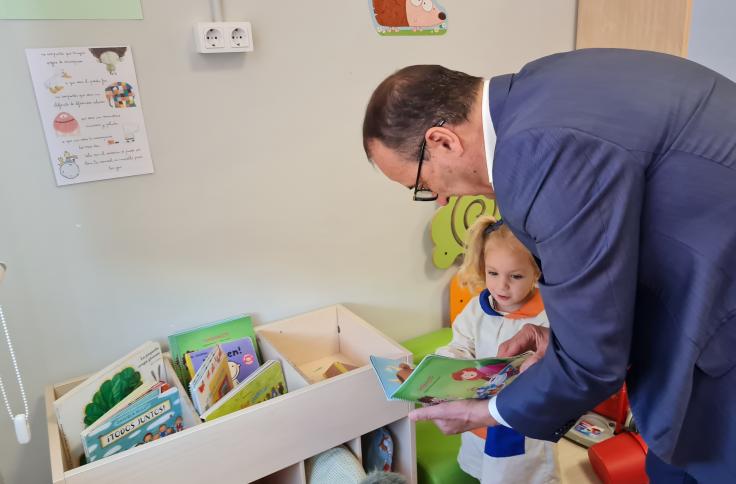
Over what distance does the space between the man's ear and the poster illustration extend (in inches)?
30.7

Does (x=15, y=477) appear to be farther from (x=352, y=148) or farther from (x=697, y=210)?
(x=697, y=210)

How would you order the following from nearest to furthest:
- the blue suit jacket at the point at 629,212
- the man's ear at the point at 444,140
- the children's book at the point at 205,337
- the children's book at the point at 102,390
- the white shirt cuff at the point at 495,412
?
the blue suit jacket at the point at 629,212 < the man's ear at the point at 444,140 < the white shirt cuff at the point at 495,412 < the children's book at the point at 102,390 < the children's book at the point at 205,337

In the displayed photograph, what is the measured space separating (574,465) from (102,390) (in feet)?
4.04

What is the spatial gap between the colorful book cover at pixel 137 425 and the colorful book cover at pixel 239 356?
19 centimetres

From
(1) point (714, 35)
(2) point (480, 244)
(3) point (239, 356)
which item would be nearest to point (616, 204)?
(2) point (480, 244)

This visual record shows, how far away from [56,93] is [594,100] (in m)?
1.07

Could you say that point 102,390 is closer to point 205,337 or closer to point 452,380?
point 205,337

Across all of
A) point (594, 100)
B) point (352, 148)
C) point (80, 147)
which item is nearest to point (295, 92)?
point (352, 148)

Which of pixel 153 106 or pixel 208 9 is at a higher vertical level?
pixel 208 9

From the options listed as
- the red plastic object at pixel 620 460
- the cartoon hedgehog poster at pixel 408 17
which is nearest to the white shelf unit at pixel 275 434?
the red plastic object at pixel 620 460

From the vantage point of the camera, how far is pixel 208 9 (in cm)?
125

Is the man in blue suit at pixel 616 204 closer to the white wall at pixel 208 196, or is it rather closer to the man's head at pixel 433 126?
the man's head at pixel 433 126

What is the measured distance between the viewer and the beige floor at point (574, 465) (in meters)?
1.45

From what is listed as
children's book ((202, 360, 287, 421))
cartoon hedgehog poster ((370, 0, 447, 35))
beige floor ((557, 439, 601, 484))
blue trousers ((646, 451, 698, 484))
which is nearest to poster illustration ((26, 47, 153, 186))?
children's book ((202, 360, 287, 421))
